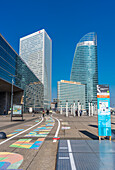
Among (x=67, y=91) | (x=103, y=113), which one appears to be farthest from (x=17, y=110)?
(x=67, y=91)

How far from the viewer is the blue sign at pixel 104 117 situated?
855 centimetres

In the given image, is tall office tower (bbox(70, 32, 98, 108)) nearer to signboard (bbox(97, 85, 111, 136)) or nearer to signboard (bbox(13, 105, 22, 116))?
signboard (bbox(13, 105, 22, 116))

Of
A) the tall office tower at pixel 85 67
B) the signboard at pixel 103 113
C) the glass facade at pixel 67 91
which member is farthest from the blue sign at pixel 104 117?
the tall office tower at pixel 85 67

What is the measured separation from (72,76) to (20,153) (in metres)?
186

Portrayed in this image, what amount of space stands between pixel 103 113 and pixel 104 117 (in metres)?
0.23

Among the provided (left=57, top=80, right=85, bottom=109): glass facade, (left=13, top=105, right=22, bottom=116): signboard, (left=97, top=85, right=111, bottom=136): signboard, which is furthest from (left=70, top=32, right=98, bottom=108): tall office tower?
(left=97, top=85, right=111, bottom=136): signboard

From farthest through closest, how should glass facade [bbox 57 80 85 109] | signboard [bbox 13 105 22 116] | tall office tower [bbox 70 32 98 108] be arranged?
1. tall office tower [bbox 70 32 98 108]
2. glass facade [bbox 57 80 85 109]
3. signboard [bbox 13 105 22 116]

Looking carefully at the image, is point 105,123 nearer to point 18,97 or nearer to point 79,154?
point 79,154

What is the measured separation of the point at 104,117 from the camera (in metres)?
8.66

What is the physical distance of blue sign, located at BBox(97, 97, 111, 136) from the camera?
28.1 ft

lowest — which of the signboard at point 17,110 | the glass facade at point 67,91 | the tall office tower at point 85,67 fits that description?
the signboard at point 17,110

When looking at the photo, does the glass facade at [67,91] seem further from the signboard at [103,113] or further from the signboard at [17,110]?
the signboard at [103,113]

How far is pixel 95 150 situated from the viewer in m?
6.24

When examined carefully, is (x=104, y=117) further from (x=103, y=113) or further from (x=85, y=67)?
(x=85, y=67)
